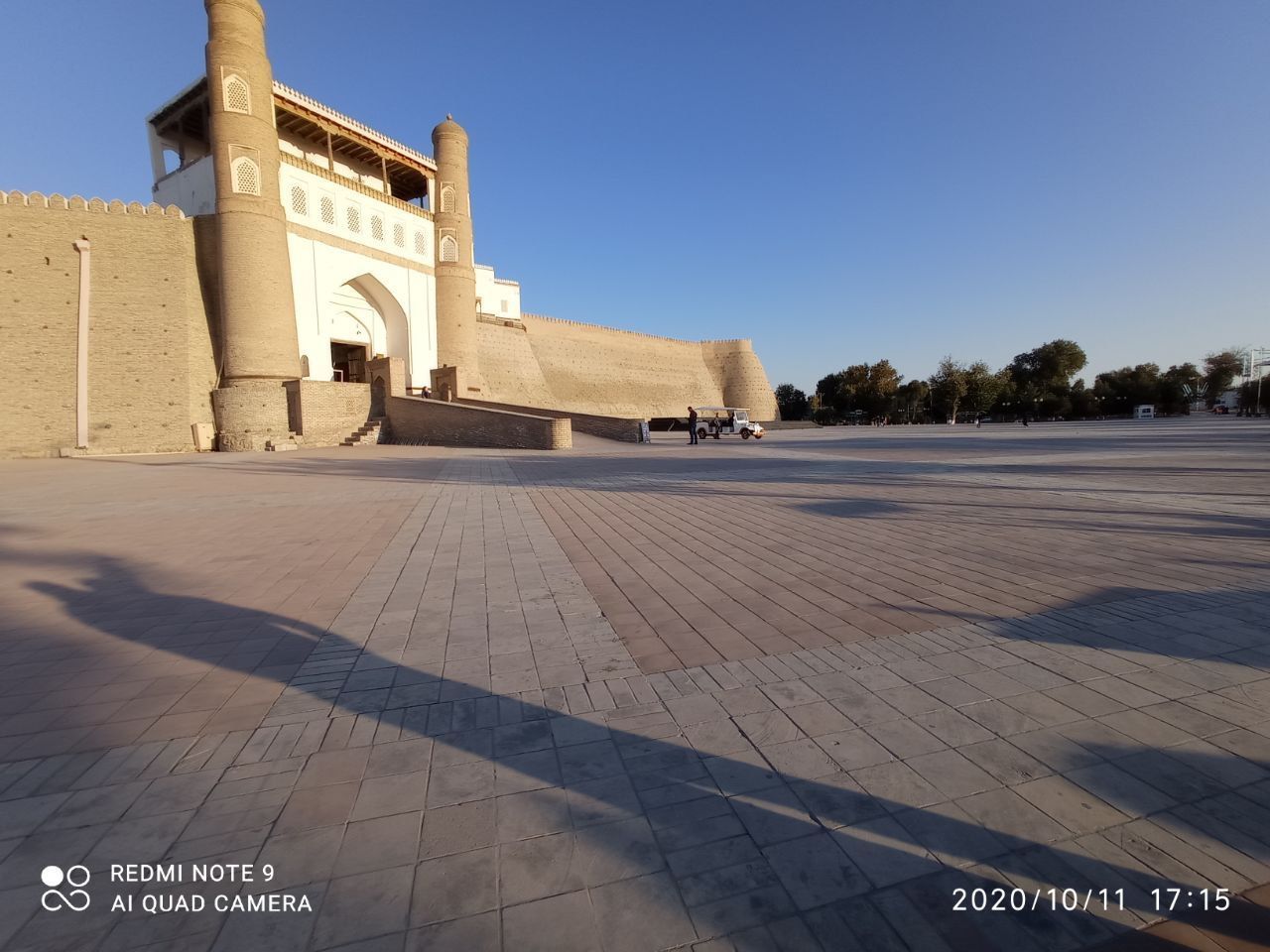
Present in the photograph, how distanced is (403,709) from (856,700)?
6.42ft

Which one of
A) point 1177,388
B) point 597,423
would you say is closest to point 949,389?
point 1177,388

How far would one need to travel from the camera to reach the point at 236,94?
2277cm

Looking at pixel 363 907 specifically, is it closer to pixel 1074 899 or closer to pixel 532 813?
pixel 532 813

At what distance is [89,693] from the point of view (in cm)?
273

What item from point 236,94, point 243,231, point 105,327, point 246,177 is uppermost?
point 236,94

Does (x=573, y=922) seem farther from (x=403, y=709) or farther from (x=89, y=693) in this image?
(x=89, y=693)

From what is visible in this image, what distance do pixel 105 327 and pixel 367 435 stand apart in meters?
→ 9.40

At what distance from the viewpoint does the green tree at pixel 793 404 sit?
267ft

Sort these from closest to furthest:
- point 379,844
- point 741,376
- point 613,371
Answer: point 379,844
point 613,371
point 741,376

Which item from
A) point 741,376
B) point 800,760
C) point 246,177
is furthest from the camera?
point 741,376

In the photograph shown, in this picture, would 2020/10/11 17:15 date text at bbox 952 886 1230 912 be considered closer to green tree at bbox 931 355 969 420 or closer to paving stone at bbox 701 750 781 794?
paving stone at bbox 701 750 781 794

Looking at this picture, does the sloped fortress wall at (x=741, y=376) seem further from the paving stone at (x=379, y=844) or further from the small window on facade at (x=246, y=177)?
the paving stone at (x=379, y=844)
